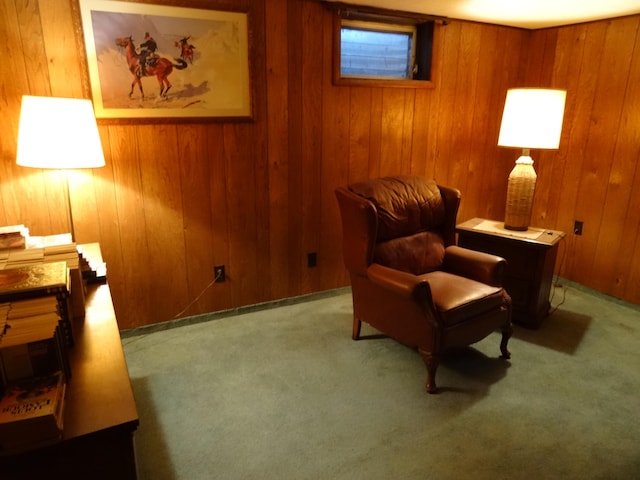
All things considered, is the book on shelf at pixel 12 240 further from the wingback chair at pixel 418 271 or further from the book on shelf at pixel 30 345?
the wingback chair at pixel 418 271

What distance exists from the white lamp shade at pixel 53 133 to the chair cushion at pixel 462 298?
1844 millimetres

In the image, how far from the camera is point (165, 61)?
2.47 m

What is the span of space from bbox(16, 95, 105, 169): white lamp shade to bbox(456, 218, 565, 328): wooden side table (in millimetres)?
2384

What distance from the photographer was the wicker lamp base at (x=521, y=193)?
2.85 meters

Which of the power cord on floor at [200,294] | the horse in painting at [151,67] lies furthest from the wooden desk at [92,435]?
the horse in painting at [151,67]

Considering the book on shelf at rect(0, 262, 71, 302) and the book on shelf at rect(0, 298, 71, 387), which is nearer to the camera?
the book on shelf at rect(0, 298, 71, 387)

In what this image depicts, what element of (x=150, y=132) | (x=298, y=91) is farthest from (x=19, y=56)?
(x=298, y=91)

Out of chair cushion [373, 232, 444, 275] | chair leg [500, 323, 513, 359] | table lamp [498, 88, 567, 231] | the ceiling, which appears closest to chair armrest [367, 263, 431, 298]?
chair cushion [373, 232, 444, 275]

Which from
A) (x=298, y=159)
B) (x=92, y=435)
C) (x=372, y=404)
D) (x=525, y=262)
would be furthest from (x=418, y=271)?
(x=92, y=435)

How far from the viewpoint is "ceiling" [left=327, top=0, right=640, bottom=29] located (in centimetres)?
280

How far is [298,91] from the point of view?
2906mm

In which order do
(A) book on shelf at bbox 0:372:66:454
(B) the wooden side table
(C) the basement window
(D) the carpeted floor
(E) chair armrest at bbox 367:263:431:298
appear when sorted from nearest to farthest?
(A) book on shelf at bbox 0:372:66:454 → (D) the carpeted floor → (E) chair armrest at bbox 367:263:431:298 → (B) the wooden side table → (C) the basement window

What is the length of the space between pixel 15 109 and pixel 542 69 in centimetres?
378

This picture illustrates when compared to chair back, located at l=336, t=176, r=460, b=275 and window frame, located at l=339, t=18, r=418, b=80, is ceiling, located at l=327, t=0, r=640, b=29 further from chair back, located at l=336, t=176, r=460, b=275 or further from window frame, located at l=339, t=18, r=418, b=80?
chair back, located at l=336, t=176, r=460, b=275
